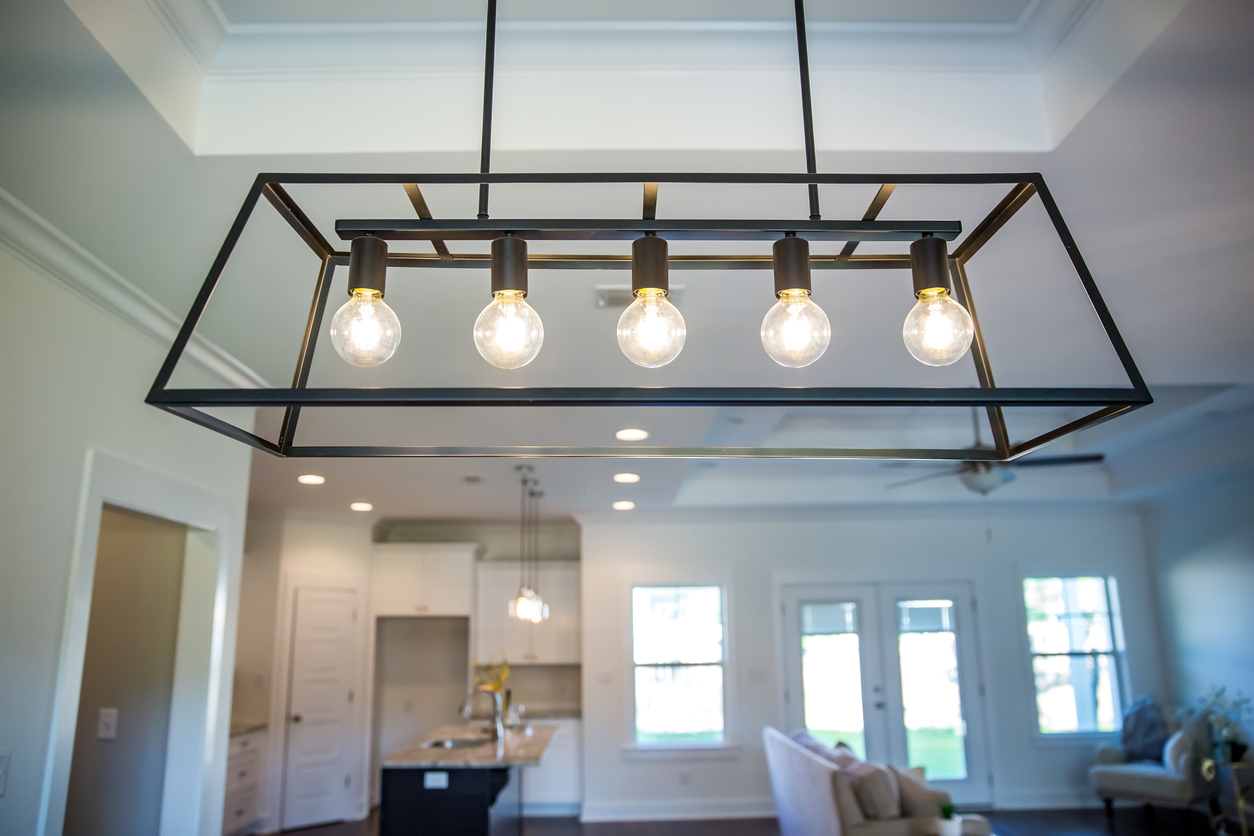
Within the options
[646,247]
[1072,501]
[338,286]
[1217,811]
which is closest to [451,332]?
[338,286]

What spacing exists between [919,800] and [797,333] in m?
4.16

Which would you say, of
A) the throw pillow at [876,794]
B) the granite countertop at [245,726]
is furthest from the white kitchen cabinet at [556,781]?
the throw pillow at [876,794]

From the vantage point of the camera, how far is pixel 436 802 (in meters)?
4.39

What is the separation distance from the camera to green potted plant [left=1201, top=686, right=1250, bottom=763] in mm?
5633

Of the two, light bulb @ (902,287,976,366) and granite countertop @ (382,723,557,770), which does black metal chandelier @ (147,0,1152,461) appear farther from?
granite countertop @ (382,723,557,770)

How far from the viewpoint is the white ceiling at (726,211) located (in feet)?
5.14

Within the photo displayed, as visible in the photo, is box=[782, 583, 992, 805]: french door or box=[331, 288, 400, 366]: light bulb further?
box=[782, 583, 992, 805]: french door

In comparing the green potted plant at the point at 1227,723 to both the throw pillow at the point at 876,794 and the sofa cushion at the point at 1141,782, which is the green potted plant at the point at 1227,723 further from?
the throw pillow at the point at 876,794

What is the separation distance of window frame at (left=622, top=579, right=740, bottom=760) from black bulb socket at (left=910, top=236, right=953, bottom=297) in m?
6.13

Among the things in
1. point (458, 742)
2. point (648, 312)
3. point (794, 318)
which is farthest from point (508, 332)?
point (458, 742)

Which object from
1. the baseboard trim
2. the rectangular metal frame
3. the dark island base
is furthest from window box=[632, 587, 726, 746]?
the rectangular metal frame

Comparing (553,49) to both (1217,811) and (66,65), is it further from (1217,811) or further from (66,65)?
(1217,811)

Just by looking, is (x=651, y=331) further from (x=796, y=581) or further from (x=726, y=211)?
(x=796, y=581)

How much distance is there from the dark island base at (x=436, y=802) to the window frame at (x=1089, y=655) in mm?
4777
